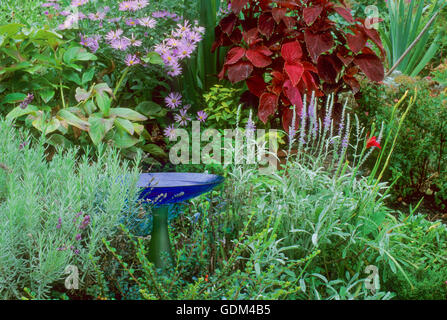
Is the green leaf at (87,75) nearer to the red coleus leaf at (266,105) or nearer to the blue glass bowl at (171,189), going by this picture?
the red coleus leaf at (266,105)

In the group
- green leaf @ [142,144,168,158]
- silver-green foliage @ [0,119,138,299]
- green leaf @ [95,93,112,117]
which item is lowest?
silver-green foliage @ [0,119,138,299]

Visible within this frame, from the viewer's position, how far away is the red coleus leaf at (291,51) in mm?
3338

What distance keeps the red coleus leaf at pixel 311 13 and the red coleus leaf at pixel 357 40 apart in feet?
1.04

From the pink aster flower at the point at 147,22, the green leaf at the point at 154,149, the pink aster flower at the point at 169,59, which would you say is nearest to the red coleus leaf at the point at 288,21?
the pink aster flower at the point at 169,59

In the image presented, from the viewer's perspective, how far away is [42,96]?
10.5 feet

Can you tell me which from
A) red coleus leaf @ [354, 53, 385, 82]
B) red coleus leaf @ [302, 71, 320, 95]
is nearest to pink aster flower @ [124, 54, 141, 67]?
red coleus leaf @ [302, 71, 320, 95]

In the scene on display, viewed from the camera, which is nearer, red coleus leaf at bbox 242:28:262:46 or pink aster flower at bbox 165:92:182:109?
red coleus leaf at bbox 242:28:262:46

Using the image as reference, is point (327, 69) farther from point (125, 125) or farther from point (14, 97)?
point (14, 97)

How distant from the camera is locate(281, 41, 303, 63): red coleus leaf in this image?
11.0ft

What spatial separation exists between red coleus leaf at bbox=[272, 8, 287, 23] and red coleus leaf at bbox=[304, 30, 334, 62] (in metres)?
0.21

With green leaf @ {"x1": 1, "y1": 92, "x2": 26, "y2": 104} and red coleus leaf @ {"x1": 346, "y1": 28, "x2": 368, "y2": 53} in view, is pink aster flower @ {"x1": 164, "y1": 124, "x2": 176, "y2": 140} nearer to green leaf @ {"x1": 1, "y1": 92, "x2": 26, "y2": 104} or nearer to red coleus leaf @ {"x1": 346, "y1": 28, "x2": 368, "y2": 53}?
green leaf @ {"x1": 1, "y1": 92, "x2": 26, "y2": 104}

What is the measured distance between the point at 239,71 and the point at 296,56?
16.1 inches

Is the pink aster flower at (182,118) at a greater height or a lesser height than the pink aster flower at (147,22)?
lesser

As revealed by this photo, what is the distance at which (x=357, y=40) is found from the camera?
3387 millimetres
